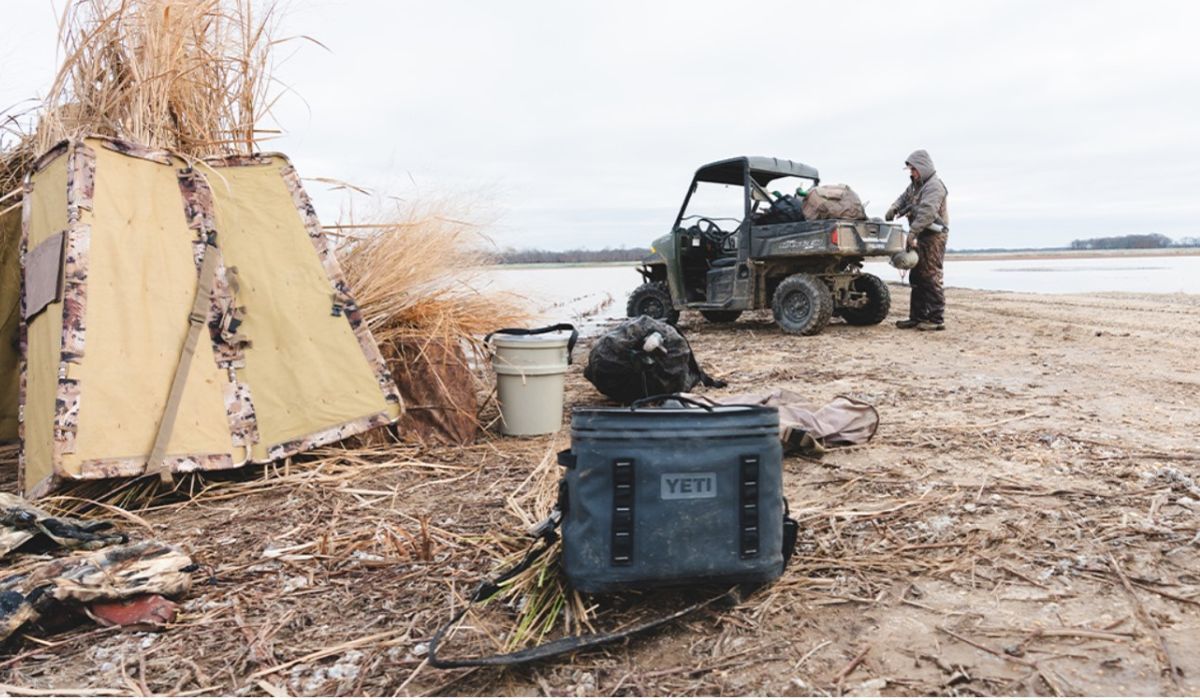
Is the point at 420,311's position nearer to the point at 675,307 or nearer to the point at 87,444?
the point at 87,444

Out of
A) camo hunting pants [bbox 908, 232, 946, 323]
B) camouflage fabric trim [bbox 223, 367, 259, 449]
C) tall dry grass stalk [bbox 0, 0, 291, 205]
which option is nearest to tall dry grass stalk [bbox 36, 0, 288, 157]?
tall dry grass stalk [bbox 0, 0, 291, 205]

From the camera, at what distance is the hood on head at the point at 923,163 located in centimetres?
800

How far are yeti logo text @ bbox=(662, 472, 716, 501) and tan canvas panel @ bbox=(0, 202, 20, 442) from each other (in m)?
4.07

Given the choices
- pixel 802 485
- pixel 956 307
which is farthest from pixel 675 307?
pixel 802 485

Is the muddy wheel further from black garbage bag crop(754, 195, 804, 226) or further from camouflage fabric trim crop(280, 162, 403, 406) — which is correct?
camouflage fabric trim crop(280, 162, 403, 406)

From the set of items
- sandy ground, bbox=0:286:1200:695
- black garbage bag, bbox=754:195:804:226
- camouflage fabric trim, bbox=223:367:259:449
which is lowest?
sandy ground, bbox=0:286:1200:695

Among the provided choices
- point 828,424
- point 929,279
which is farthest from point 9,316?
point 929,279

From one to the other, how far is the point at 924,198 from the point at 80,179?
749cm

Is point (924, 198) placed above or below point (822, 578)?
above

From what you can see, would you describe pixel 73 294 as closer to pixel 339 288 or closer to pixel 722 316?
pixel 339 288

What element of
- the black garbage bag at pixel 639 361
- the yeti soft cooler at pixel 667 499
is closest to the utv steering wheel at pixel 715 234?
the black garbage bag at pixel 639 361

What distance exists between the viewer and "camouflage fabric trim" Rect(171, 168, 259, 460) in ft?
10.6

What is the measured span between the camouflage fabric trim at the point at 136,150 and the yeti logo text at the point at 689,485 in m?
2.85

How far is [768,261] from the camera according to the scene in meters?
8.38
